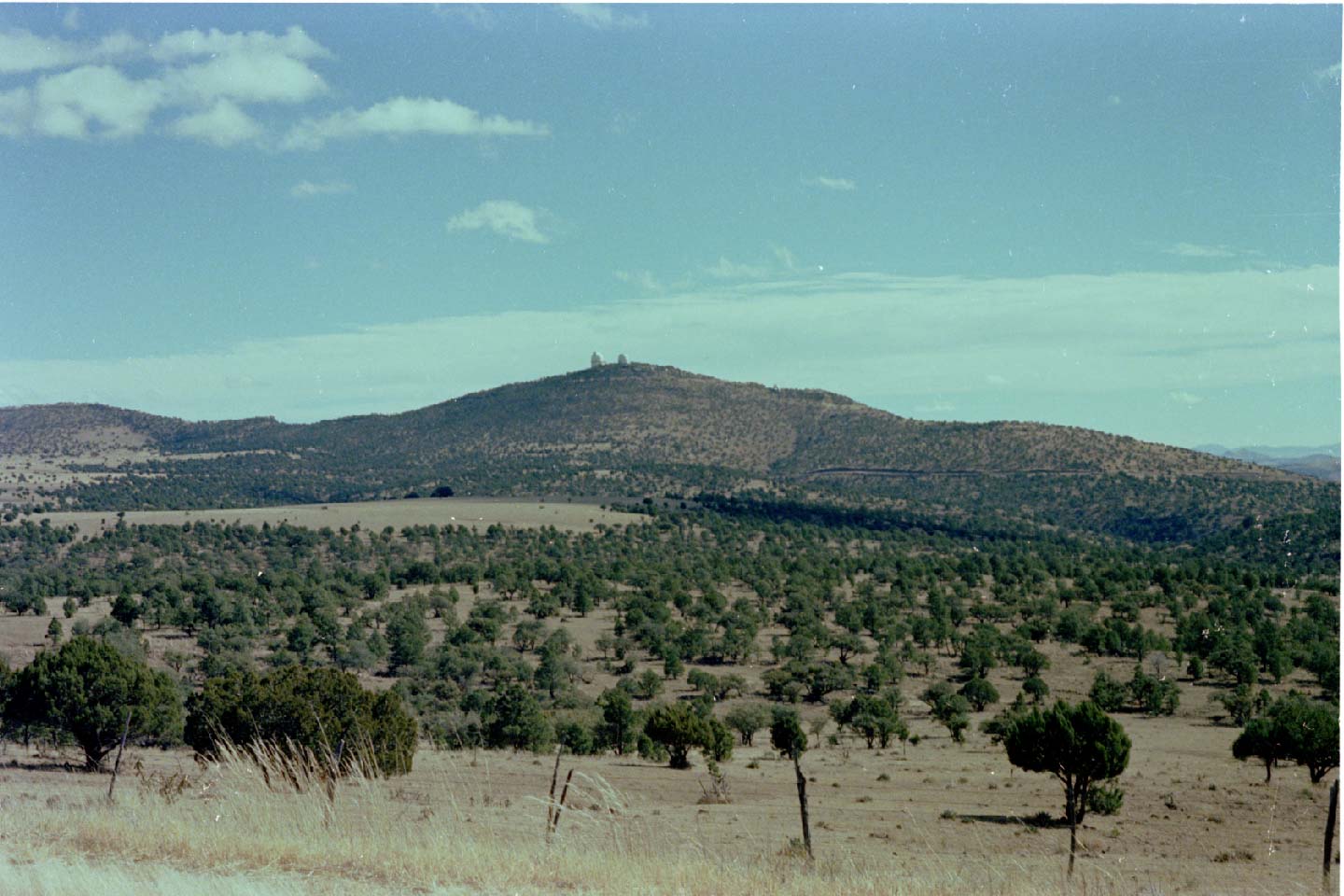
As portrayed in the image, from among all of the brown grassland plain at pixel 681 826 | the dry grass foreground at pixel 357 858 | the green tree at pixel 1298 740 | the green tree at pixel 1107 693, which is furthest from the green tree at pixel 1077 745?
the green tree at pixel 1107 693

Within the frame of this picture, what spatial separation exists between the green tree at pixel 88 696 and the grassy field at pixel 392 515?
204 ft

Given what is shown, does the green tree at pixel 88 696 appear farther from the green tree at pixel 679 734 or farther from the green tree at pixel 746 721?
the green tree at pixel 746 721

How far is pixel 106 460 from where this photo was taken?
126 metres

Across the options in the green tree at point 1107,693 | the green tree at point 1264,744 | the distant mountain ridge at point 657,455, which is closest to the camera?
the green tree at point 1264,744

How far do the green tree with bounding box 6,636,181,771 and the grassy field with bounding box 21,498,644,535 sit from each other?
62030 millimetres

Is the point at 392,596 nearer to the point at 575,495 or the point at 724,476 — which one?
the point at 575,495

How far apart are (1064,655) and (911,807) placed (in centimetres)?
3383

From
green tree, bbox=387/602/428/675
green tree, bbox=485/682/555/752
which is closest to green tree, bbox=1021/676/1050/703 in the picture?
green tree, bbox=485/682/555/752

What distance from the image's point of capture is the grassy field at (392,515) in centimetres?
8525

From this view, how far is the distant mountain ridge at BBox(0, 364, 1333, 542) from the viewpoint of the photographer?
103875 millimetres

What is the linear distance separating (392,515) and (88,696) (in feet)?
226

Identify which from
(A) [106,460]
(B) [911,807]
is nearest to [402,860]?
(B) [911,807]

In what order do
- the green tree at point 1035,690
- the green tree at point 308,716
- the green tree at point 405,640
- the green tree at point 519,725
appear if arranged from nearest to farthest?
the green tree at point 308,716 → the green tree at point 519,725 → the green tree at point 1035,690 → the green tree at point 405,640

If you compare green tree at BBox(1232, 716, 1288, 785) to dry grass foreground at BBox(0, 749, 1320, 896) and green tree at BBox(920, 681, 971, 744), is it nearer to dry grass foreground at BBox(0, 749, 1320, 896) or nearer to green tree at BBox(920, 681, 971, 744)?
green tree at BBox(920, 681, 971, 744)
